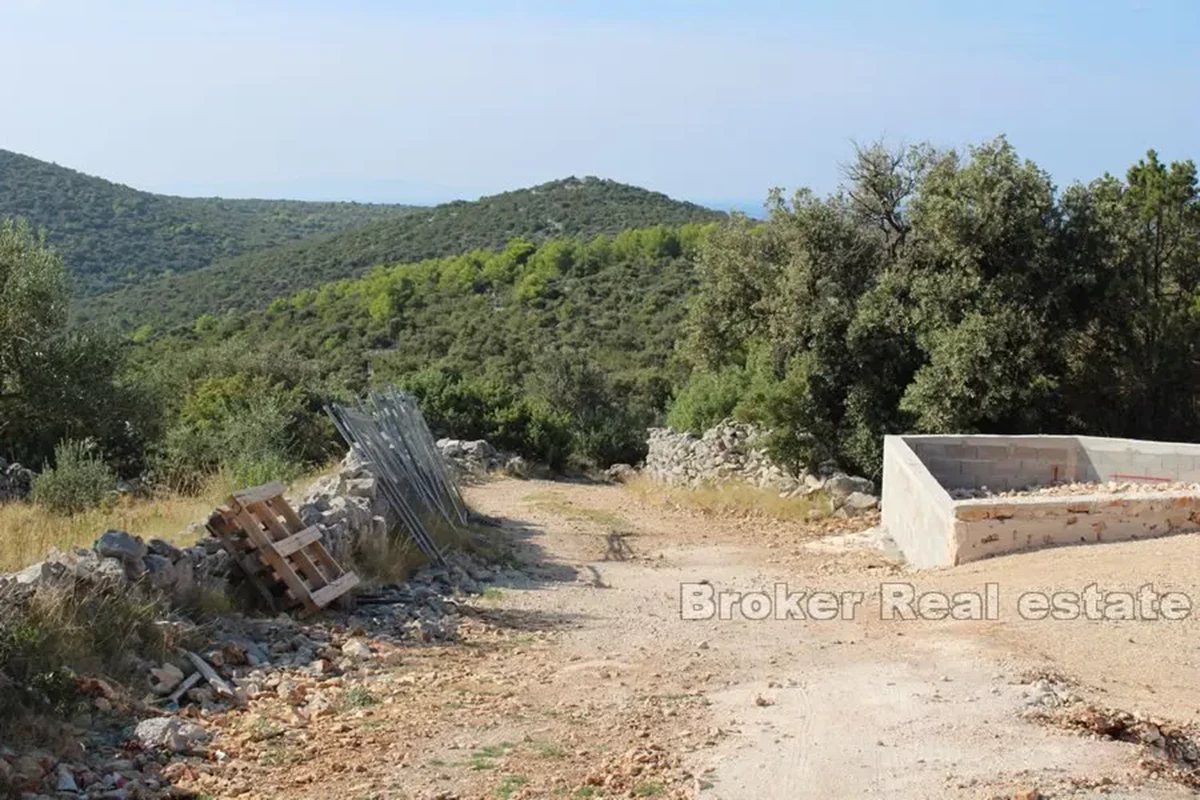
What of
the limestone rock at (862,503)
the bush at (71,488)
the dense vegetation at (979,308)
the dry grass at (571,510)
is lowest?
the dry grass at (571,510)

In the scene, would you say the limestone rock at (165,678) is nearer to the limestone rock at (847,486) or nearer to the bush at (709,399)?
the limestone rock at (847,486)

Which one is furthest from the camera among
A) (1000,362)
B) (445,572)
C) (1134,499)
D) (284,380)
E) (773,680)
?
(284,380)

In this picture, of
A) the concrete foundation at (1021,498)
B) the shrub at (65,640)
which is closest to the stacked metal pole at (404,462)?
the shrub at (65,640)

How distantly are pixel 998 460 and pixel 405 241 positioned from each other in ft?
175

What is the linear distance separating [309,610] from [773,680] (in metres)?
3.49

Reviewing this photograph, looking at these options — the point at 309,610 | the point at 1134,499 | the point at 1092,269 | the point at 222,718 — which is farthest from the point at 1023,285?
the point at 222,718

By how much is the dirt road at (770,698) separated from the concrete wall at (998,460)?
11.5 ft

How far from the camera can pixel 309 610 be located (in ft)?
27.2

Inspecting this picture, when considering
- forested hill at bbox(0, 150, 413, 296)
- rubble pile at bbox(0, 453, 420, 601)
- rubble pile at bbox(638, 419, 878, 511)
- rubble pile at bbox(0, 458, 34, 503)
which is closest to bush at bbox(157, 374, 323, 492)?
rubble pile at bbox(0, 453, 420, 601)

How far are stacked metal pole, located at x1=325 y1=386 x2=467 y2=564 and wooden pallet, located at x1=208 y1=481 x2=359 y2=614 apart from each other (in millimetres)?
2563

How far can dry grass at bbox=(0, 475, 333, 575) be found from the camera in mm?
8359

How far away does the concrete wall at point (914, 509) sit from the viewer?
417 inches

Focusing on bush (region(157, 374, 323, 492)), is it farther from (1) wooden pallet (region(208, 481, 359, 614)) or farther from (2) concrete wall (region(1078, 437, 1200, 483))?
(2) concrete wall (region(1078, 437, 1200, 483))

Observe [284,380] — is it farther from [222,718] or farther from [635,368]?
[222,718]
